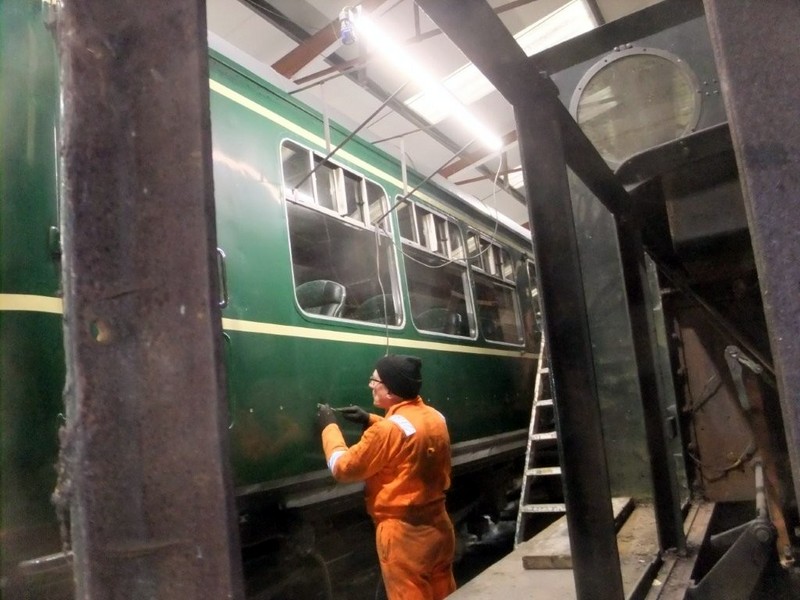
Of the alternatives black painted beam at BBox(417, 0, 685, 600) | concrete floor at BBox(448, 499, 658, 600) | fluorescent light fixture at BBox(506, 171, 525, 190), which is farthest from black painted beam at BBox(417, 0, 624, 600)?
fluorescent light fixture at BBox(506, 171, 525, 190)

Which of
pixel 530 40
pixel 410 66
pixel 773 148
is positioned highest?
pixel 530 40

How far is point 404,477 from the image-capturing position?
304 cm

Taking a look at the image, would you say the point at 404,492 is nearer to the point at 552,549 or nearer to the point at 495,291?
the point at 552,549

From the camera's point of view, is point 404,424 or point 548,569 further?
point 404,424

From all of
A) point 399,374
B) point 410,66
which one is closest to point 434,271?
point 410,66

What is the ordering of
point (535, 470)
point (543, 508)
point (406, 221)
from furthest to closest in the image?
point (406, 221) → point (535, 470) → point (543, 508)

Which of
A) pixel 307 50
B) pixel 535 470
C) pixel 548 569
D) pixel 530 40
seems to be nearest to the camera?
pixel 548 569

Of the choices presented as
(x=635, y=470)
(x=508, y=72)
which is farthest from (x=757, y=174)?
(x=635, y=470)

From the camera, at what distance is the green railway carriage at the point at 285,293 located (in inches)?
80.5

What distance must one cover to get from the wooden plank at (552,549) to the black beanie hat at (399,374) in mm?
931

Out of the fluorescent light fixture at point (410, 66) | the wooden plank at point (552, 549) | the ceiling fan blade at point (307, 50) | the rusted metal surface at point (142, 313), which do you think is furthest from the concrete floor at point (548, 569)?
the ceiling fan blade at point (307, 50)

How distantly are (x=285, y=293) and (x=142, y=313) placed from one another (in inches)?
91.6

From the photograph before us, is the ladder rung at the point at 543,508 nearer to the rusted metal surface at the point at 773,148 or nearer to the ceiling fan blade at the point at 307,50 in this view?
the rusted metal surface at the point at 773,148

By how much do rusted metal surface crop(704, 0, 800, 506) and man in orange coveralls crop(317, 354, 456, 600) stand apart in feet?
7.40
